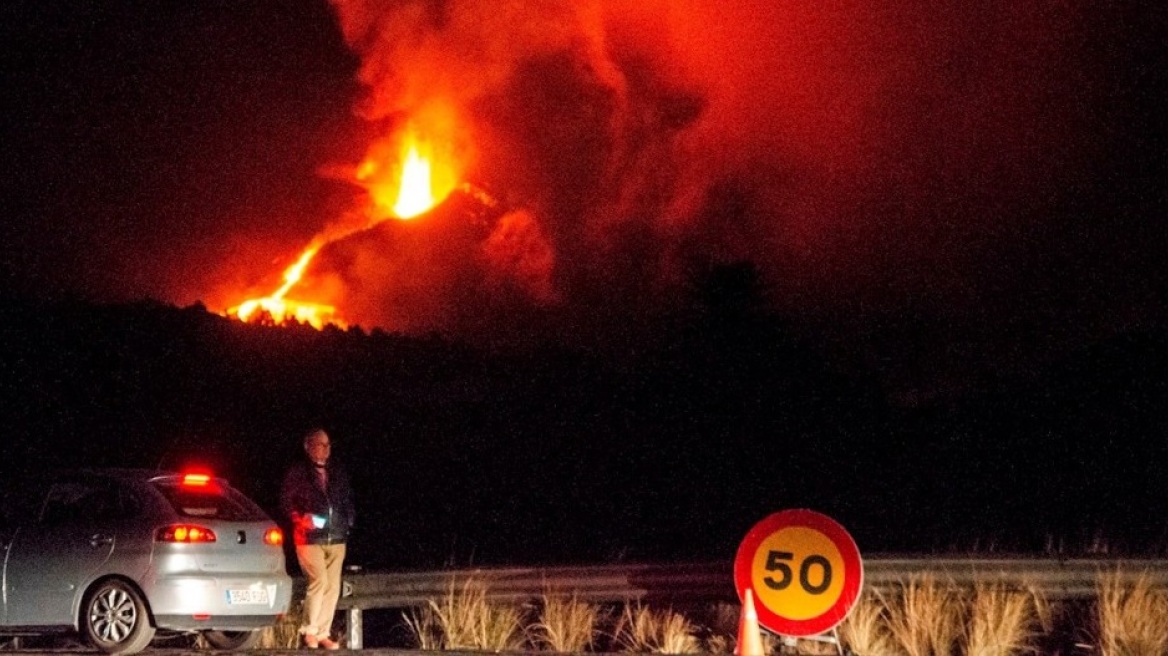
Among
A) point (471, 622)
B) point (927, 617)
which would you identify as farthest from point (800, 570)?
point (471, 622)

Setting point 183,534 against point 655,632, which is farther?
point 655,632

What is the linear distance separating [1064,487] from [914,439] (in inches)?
310

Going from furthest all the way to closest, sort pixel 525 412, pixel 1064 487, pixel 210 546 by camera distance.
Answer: pixel 525 412 < pixel 1064 487 < pixel 210 546

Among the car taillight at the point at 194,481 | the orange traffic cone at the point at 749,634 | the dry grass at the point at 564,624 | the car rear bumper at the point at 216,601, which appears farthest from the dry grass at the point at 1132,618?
the car taillight at the point at 194,481

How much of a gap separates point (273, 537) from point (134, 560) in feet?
3.60

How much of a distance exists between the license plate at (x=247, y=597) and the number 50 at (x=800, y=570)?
13.5ft

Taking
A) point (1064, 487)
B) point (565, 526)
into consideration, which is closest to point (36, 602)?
point (565, 526)

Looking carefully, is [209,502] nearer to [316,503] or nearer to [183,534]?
[183,534]

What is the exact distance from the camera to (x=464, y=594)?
1227cm

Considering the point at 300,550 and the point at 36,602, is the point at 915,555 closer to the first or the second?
the point at 300,550

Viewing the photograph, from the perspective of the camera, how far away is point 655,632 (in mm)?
12008

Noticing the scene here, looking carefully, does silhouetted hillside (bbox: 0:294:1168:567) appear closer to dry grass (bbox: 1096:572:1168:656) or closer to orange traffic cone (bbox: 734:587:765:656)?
dry grass (bbox: 1096:572:1168:656)

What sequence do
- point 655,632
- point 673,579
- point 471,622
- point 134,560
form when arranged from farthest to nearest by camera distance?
point 673,579, point 471,622, point 655,632, point 134,560

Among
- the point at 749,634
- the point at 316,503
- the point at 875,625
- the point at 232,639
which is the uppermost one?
the point at 316,503
